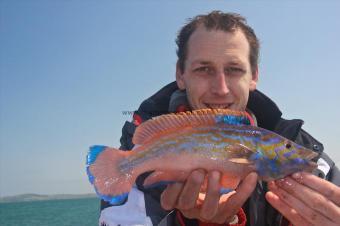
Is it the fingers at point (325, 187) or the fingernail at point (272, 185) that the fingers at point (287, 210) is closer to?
the fingernail at point (272, 185)

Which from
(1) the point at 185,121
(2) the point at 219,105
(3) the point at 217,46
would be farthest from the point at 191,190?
(3) the point at 217,46

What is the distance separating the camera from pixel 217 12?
671cm

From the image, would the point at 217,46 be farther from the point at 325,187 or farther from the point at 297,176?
the point at 325,187

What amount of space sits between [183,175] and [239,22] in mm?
3323

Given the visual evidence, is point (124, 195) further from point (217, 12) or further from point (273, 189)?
point (217, 12)

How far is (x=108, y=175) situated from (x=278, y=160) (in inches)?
83.8

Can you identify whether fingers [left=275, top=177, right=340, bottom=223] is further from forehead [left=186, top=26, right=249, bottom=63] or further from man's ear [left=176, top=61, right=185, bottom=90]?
man's ear [left=176, top=61, right=185, bottom=90]

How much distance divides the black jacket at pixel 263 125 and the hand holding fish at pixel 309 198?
1.35m

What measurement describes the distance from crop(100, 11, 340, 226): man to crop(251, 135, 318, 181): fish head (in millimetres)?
131

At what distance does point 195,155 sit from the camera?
4.29 m

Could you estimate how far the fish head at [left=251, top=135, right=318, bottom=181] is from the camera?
4.37m

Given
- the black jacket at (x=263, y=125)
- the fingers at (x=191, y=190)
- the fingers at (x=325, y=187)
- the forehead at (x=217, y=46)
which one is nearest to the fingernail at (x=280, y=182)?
the fingers at (x=325, y=187)

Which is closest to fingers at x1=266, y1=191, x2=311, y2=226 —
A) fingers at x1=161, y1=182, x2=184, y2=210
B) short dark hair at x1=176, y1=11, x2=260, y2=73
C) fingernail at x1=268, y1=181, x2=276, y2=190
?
fingernail at x1=268, y1=181, x2=276, y2=190

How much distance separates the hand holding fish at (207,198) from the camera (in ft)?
14.0
